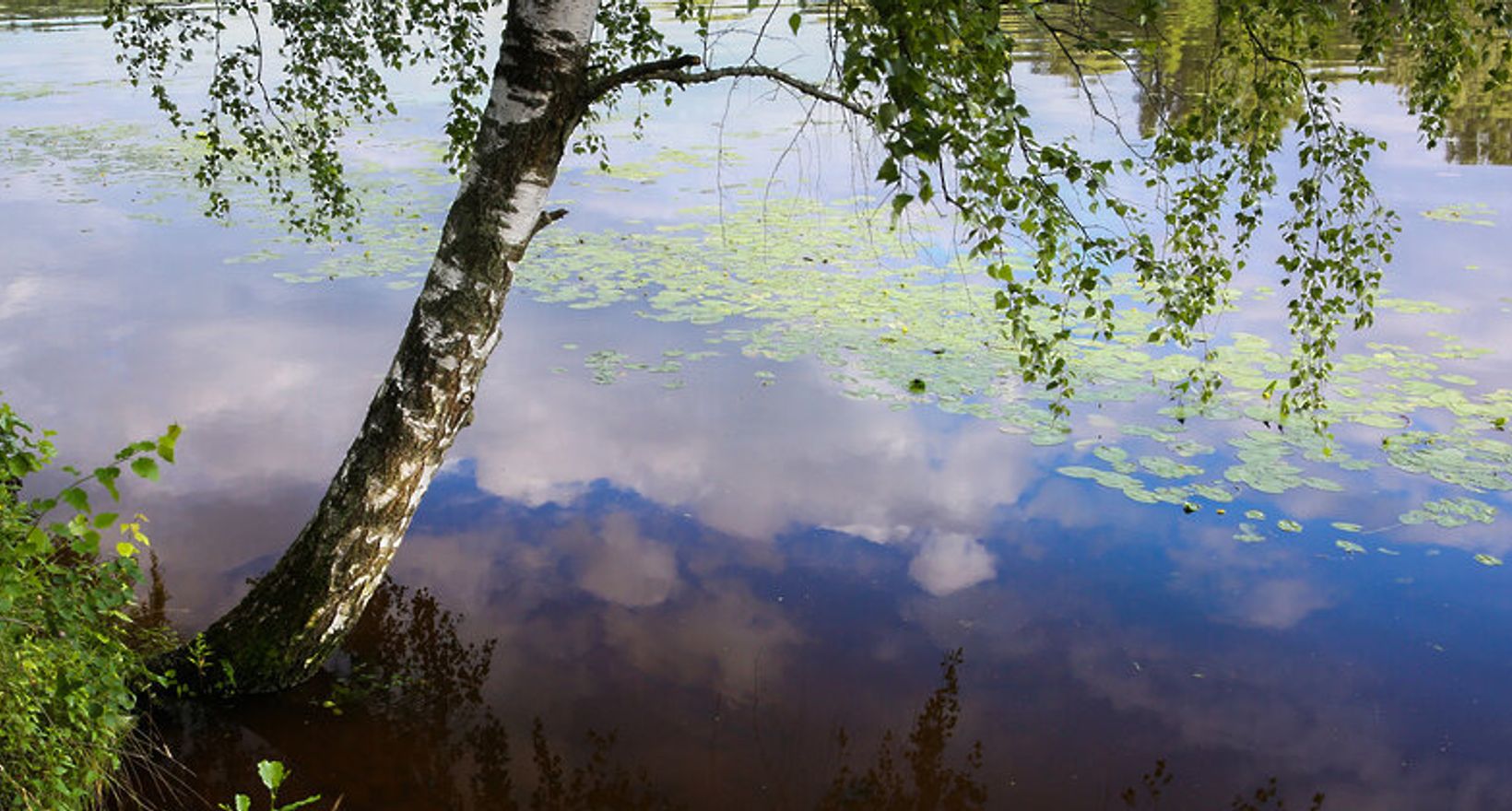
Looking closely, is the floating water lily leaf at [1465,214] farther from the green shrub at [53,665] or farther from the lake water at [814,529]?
the green shrub at [53,665]

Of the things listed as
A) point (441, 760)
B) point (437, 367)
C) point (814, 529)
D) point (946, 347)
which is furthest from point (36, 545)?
point (946, 347)

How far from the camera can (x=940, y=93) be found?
2605 millimetres

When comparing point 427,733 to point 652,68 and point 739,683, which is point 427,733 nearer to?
point 739,683

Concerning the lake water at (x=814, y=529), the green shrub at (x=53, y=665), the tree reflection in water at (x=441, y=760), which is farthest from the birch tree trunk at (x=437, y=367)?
the green shrub at (x=53, y=665)

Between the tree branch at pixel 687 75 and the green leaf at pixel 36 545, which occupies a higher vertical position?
the tree branch at pixel 687 75

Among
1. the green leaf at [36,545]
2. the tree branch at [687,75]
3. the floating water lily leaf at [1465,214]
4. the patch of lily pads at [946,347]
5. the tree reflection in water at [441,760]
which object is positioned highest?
the tree branch at [687,75]

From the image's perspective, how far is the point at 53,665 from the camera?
10.6 feet

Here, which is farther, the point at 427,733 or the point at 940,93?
the point at 427,733

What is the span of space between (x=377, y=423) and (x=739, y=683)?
183 centimetres

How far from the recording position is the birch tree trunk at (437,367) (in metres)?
3.75

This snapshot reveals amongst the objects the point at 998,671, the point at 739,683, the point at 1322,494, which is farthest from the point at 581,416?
the point at 1322,494

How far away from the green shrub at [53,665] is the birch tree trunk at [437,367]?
0.70 meters

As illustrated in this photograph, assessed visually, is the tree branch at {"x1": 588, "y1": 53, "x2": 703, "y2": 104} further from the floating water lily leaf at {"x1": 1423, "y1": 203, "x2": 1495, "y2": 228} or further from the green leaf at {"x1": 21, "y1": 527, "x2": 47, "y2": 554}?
the floating water lily leaf at {"x1": 1423, "y1": 203, "x2": 1495, "y2": 228}

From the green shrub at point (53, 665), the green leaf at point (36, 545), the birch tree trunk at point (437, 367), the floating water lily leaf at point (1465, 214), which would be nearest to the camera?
the green leaf at point (36, 545)
